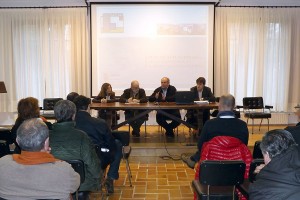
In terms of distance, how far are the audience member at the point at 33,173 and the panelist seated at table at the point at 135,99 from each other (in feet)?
13.6

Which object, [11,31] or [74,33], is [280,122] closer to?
[74,33]

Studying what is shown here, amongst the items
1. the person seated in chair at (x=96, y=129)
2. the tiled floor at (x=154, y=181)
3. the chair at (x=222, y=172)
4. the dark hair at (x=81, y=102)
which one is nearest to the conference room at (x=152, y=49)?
the tiled floor at (x=154, y=181)

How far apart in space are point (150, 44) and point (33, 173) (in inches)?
230

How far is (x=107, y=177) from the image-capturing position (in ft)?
12.1

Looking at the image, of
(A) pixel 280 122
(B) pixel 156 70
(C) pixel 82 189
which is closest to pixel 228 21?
(B) pixel 156 70

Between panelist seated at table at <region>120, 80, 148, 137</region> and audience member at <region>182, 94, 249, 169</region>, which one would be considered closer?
audience member at <region>182, 94, 249, 169</region>

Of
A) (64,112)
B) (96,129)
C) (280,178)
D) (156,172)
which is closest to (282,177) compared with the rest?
(280,178)

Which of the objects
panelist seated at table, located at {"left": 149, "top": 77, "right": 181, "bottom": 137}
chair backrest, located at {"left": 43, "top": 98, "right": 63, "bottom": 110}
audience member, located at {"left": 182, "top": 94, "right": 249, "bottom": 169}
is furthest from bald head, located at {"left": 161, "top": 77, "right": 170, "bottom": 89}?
audience member, located at {"left": 182, "top": 94, "right": 249, "bottom": 169}

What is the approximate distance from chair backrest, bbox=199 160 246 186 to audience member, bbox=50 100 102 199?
2.74ft

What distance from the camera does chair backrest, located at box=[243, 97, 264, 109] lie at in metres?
6.80

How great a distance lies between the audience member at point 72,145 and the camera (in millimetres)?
2469

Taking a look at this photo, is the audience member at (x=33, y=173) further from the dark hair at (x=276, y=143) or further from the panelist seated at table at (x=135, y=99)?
the panelist seated at table at (x=135, y=99)

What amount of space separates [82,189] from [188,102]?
3.15 meters

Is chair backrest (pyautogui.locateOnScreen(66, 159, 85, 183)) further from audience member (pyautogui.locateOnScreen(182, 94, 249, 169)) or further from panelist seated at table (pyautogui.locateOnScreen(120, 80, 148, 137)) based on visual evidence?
panelist seated at table (pyautogui.locateOnScreen(120, 80, 148, 137))
